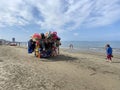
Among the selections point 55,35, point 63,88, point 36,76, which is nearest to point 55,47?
point 55,35

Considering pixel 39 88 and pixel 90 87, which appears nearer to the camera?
pixel 39 88

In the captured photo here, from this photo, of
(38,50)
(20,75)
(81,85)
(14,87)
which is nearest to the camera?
(14,87)

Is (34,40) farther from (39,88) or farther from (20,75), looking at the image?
(39,88)

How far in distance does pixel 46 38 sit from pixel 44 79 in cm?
938

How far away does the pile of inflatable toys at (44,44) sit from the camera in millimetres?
17453

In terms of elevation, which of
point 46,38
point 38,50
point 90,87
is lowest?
point 90,87

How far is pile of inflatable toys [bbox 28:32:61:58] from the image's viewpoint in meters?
17.5

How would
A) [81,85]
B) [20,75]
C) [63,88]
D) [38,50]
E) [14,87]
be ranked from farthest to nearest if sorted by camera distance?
1. [38,50]
2. [20,75]
3. [81,85]
4. [63,88]
5. [14,87]

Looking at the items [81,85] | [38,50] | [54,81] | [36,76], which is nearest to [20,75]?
[36,76]

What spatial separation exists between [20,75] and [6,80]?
117 cm

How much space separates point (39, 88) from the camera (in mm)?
7516

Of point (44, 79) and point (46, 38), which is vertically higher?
point (46, 38)

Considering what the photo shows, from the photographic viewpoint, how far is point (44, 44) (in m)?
17.6

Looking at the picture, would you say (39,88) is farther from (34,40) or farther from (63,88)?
(34,40)
